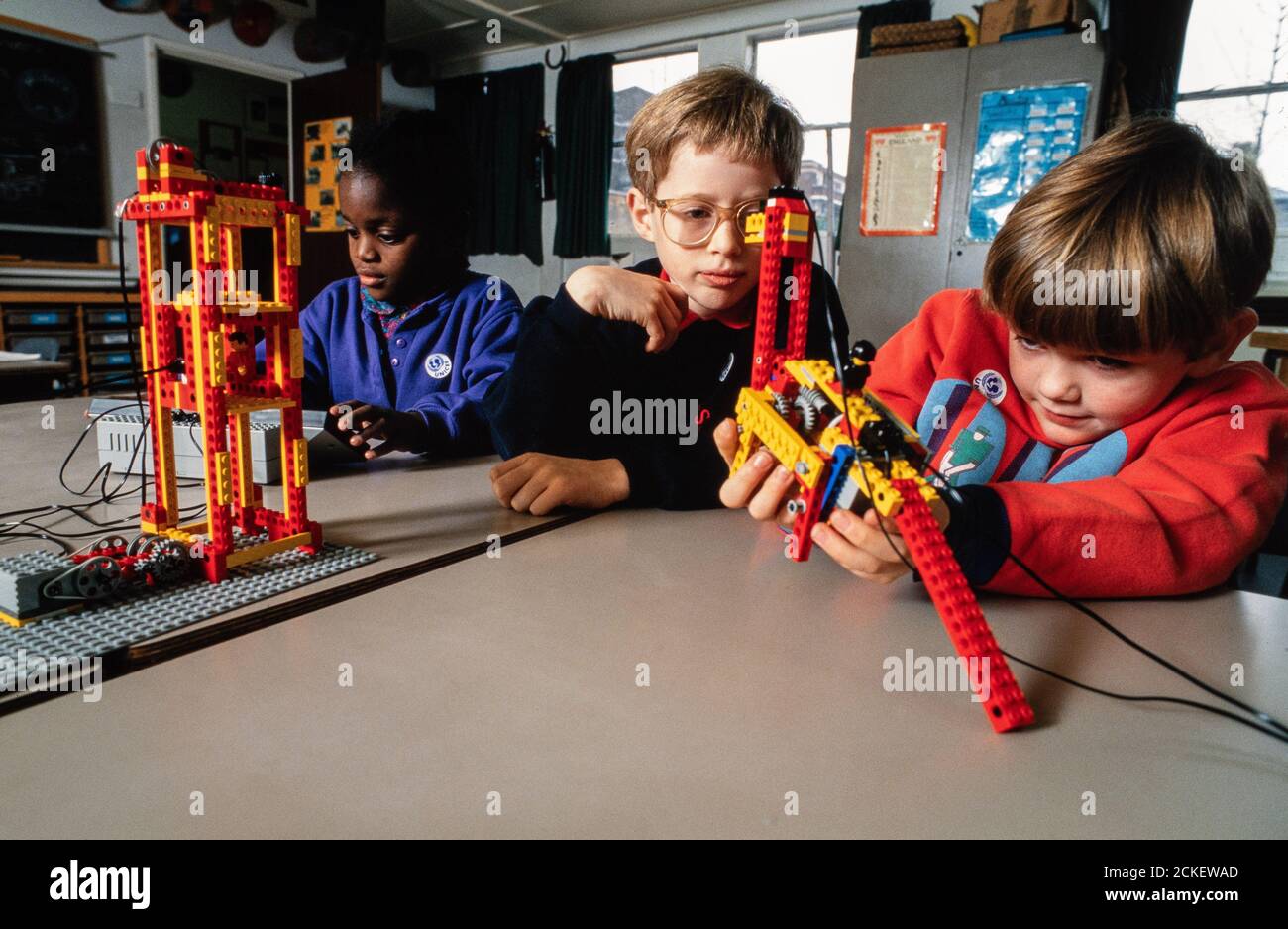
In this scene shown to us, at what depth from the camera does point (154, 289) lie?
0.63 metres

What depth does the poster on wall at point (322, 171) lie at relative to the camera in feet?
15.1

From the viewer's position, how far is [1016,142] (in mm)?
2973

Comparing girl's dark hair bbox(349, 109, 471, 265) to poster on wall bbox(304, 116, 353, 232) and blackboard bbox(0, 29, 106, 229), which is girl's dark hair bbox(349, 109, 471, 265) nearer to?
blackboard bbox(0, 29, 106, 229)

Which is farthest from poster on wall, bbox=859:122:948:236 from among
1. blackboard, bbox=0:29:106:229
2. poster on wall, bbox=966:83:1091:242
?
blackboard, bbox=0:29:106:229

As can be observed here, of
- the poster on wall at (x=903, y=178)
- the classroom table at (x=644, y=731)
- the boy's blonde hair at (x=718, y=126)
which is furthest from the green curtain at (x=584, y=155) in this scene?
the classroom table at (x=644, y=731)

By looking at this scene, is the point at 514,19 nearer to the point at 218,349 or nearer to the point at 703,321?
the point at 703,321

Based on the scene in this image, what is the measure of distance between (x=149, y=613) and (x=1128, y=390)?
833 mm

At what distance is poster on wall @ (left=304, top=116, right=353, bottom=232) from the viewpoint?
15.1ft

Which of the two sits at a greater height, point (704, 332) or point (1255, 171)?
point (1255, 171)

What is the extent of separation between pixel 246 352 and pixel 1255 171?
93cm

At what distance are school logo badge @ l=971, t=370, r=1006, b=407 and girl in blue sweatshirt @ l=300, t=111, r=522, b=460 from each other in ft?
2.46

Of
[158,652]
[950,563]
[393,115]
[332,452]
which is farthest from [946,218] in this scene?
[158,652]

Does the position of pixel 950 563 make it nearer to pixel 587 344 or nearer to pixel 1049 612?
pixel 1049 612

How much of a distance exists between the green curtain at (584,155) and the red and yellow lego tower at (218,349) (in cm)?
448
